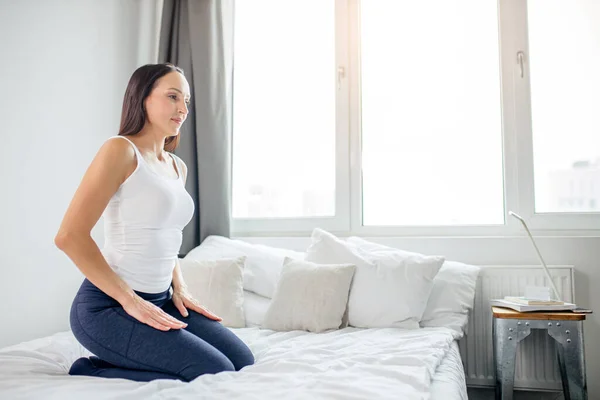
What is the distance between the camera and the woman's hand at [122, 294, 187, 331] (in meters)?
1.44

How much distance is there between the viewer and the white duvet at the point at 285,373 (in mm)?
1245

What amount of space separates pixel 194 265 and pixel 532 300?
1.45 meters

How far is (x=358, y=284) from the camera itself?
7.67 ft

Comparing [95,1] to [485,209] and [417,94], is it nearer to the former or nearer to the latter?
[417,94]

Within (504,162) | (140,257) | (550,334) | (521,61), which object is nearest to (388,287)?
(550,334)

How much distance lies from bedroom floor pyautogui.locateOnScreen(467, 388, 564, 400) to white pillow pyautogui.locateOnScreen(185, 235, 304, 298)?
1070 mm

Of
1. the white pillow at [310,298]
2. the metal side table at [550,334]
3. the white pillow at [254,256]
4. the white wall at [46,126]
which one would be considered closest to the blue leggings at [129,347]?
the white pillow at [310,298]

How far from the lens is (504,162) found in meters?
2.78

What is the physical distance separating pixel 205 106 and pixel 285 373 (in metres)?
1.90

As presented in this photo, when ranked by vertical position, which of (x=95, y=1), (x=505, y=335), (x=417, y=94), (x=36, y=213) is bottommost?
(x=505, y=335)

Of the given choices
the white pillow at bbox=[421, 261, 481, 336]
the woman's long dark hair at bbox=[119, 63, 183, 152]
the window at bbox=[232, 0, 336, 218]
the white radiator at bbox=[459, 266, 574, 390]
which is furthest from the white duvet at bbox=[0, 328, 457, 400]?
the window at bbox=[232, 0, 336, 218]

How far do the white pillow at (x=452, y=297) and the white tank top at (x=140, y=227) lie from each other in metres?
1.23

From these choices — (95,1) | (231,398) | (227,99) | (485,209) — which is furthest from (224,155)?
(231,398)

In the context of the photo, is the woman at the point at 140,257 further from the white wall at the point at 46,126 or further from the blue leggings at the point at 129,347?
the white wall at the point at 46,126
